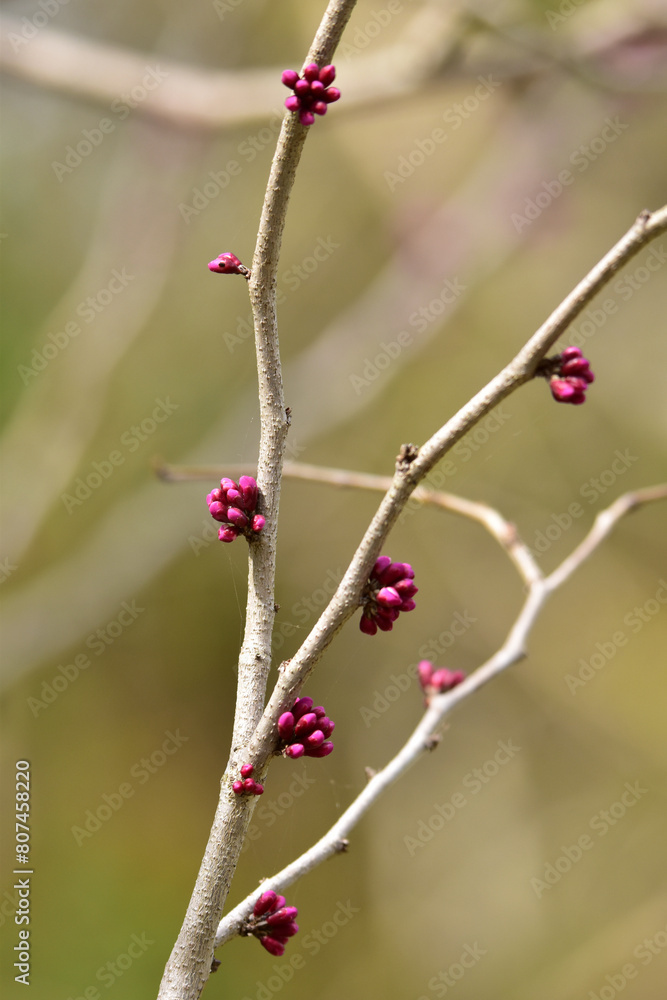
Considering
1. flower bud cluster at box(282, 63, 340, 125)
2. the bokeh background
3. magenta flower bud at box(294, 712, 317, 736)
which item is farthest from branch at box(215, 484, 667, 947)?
the bokeh background

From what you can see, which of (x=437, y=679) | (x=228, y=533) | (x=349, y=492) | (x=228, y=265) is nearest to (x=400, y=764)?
(x=437, y=679)

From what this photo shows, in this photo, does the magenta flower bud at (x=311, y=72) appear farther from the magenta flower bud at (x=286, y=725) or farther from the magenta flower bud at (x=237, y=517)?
the magenta flower bud at (x=286, y=725)

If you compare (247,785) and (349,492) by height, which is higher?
(349,492)

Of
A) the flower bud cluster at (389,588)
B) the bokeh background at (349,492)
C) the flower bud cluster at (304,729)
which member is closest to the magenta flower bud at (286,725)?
the flower bud cluster at (304,729)

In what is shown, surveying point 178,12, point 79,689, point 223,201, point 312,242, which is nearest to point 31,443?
point 79,689

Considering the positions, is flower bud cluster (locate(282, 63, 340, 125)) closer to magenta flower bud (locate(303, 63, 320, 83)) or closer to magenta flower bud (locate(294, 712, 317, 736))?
magenta flower bud (locate(303, 63, 320, 83))

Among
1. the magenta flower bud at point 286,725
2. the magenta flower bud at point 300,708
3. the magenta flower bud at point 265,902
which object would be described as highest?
the magenta flower bud at point 300,708

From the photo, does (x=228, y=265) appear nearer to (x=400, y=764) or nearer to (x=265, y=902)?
(x=400, y=764)

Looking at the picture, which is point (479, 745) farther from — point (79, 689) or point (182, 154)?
point (182, 154)
